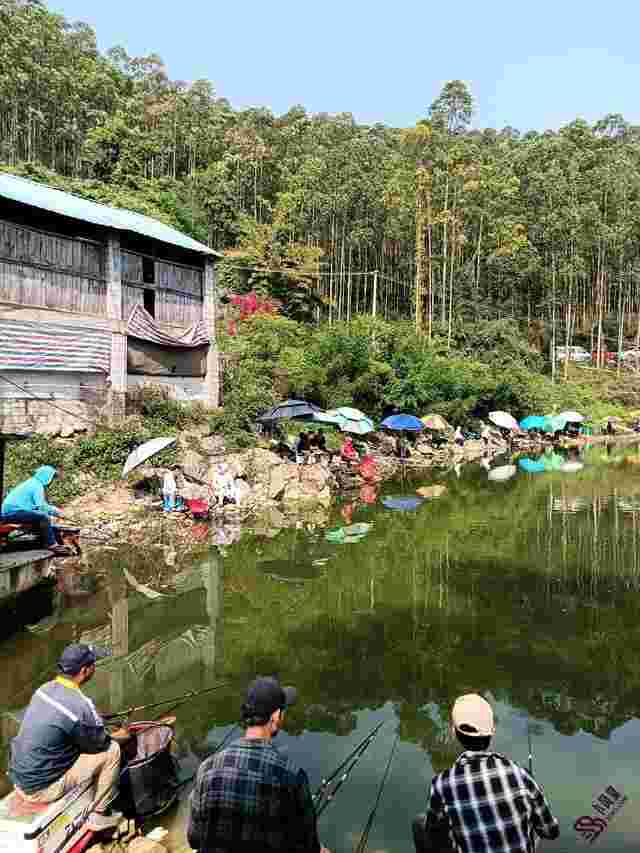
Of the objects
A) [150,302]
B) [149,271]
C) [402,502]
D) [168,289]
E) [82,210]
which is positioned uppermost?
[82,210]

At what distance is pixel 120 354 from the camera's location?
1762 centimetres

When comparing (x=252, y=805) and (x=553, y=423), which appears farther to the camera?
(x=553, y=423)

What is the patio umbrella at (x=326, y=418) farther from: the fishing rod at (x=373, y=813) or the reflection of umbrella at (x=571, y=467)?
the fishing rod at (x=373, y=813)

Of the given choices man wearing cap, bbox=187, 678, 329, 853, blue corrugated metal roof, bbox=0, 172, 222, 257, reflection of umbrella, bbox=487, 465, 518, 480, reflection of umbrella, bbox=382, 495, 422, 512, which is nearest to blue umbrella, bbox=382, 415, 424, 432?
reflection of umbrella, bbox=487, 465, 518, 480

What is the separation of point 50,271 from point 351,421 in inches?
441

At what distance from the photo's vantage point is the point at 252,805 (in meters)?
2.73

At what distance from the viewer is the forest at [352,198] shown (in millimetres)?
36844

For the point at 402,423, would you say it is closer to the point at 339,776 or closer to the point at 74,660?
the point at 339,776

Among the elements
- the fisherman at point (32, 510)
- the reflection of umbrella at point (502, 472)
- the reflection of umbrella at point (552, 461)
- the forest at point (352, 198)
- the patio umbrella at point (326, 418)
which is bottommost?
the reflection of umbrella at point (502, 472)

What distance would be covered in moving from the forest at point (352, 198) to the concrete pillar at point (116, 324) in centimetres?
1501

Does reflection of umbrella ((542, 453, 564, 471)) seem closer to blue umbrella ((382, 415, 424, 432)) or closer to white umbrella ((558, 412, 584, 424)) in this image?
white umbrella ((558, 412, 584, 424))

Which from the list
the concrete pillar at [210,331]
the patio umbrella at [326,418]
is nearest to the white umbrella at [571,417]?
the patio umbrella at [326,418]

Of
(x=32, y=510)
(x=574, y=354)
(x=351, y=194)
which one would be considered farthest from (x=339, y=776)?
(x=574, y=354)

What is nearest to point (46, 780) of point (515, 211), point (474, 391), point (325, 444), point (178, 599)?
point (178, 599)
